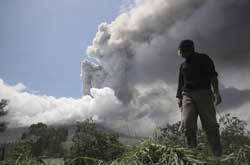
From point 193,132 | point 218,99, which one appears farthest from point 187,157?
point 218,99

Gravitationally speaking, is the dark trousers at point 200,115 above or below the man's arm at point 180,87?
below

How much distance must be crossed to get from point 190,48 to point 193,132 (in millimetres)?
1105

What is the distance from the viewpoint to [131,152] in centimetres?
238

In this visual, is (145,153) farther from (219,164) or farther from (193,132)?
(193,132)

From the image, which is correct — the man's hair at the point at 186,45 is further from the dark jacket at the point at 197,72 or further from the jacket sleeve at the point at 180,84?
the jacket sleeve at the point at 180,84

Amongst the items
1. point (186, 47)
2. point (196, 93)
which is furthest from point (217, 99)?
point (186, 47)

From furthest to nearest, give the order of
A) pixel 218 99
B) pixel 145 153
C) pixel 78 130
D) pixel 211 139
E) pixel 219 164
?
1. pixel 78 130
2. pixel 218 99
3. pixel 211 139
4. pixel 145 153
5. pixel 219 164

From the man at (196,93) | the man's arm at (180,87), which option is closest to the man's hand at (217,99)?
the man at (196,93)

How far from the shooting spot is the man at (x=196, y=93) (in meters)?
3.78

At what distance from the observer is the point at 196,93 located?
4027 millimetres

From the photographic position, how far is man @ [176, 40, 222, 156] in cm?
378

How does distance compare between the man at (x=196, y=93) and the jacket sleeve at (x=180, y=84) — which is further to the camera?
the jacket sleeve at (x=180, y=84)

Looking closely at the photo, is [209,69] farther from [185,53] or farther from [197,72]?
[185,53]

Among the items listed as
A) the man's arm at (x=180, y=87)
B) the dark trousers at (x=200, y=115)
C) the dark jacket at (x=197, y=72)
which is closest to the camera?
the dark trousers at (x=200, y=115)
